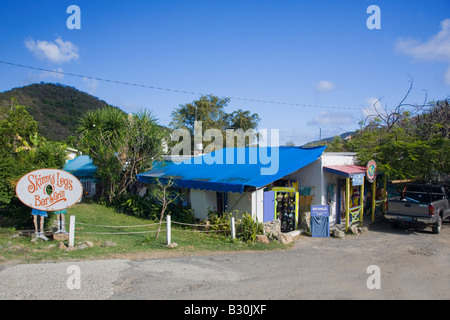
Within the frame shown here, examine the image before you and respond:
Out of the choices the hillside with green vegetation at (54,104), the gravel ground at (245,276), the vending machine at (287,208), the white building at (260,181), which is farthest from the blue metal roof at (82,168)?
the hillside with green vegetation at (54,104)

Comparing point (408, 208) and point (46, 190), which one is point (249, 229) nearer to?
point (408, 208)

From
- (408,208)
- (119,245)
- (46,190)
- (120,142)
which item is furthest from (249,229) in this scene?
(120,142)

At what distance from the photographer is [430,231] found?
13.8 m

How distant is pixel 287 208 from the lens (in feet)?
45.0

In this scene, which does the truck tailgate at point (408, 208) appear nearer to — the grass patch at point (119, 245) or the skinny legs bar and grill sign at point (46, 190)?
the grass patch at point (119, 245)

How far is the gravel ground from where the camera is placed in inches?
249

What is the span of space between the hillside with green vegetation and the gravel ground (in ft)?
169

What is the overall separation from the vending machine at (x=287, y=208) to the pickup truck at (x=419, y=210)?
152 inches

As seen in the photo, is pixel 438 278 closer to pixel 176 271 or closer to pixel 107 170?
pixel 176 271

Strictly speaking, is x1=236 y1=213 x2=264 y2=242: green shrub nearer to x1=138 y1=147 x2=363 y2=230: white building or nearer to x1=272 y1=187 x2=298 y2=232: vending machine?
x1=138 y1=147 x2=363 y2=230: white building

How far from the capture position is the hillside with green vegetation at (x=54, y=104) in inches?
2296

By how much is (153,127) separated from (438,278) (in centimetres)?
1543

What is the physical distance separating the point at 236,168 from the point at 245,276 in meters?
7.30

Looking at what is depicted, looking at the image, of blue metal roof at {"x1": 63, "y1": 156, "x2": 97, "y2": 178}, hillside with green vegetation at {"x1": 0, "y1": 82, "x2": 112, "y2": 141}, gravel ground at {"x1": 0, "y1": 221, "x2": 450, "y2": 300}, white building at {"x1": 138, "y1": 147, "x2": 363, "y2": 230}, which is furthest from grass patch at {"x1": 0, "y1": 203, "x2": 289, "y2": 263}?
hillside with green vegetation at {"x1": 0, "y1": 82, "x2": 112, "y2": 141}
